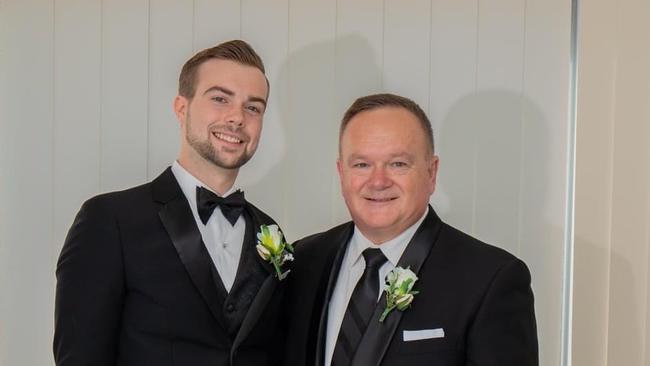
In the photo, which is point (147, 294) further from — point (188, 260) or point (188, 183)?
point (188, 183)

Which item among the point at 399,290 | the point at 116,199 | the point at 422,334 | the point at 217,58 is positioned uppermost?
the point at 217,58

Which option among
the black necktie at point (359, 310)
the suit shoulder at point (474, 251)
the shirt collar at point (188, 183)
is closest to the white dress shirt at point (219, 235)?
the shirt collar at point (188, 183)

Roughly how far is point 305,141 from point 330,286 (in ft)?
3.52

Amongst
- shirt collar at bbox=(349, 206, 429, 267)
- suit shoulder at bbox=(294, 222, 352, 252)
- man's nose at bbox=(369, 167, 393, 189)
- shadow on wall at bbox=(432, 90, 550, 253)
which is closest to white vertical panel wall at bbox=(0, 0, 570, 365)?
shadow on wall at bbox=(432, 90, 550, 253)

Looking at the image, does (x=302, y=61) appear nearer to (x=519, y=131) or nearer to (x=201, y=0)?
(x=201, y=0)

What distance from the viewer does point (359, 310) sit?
7.41 feet

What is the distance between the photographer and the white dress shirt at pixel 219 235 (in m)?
2.30

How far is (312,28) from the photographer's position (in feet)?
11.1

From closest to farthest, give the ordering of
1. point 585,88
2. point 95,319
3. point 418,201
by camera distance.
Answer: point 95,319 → point 418,201 → point 585,88

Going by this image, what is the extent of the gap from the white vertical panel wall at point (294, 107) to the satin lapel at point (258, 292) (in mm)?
959

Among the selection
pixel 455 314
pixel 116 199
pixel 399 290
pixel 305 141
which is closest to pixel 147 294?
pixel 116 199

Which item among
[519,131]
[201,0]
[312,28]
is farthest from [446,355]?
[201,0]

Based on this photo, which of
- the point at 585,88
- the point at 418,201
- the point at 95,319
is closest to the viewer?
the point at 95,319

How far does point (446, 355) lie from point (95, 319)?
87cm
